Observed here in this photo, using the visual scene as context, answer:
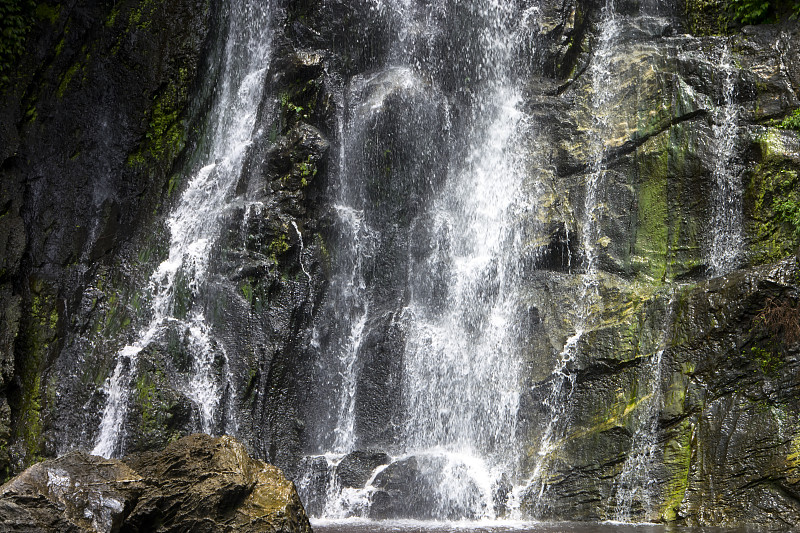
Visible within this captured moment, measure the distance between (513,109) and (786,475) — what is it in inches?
286

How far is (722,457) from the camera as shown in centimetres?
911

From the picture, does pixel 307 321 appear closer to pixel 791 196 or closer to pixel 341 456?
pixel 341 456

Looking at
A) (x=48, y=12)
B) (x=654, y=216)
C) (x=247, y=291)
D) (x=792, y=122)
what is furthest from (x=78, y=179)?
(x=792, y=122)

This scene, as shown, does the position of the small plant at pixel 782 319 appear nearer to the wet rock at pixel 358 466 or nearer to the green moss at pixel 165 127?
the wet rock at pixel 358 466

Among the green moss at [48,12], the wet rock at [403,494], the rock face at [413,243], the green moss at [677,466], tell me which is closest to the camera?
the green moss at [677,466]

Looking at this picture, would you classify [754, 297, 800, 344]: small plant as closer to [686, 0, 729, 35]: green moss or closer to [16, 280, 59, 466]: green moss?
[686, 0, 729, 35]: green moss

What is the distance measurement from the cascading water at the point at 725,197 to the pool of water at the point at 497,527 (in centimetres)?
377

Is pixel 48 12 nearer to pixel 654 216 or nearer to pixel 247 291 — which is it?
pixel 247 291

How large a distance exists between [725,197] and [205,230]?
8216mm

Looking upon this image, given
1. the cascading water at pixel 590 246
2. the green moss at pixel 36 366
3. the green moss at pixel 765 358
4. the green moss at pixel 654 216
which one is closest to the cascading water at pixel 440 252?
the cascading water at pixel 590 246

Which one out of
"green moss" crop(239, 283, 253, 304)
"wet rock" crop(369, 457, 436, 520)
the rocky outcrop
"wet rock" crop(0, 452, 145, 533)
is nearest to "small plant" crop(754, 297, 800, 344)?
"wet rock" crop(369, 457, 436, 520)

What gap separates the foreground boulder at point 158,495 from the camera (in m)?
5.51

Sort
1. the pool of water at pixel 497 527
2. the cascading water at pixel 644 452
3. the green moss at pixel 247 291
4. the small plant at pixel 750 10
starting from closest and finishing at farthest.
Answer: the pool of water at pixel 497 527
the cascading water at pixel 644 452
the green moss at pixel 247 291
the small plant at pixel 750 10

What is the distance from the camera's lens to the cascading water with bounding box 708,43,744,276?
10.5 m
